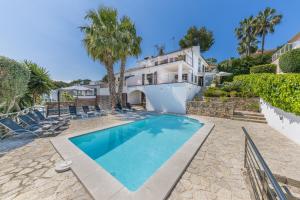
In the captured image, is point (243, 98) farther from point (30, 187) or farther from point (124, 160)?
point (30, 187)

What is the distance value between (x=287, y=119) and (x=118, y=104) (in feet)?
45.9

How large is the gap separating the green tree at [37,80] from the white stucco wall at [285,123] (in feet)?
56.1

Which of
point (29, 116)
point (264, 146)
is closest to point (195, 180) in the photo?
point (264, 146)

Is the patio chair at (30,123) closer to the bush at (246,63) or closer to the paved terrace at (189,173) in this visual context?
the paved terrace at (189,173)

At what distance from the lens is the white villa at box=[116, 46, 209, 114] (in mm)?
15188

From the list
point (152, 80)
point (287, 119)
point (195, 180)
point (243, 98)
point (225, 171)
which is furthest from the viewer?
point (152, 80)

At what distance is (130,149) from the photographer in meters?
6.46

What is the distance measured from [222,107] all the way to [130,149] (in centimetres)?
1003

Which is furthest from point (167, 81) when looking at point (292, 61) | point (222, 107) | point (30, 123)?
point (30, 123)

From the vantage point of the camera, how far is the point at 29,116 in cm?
766

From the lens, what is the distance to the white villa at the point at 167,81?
1519 centimetres

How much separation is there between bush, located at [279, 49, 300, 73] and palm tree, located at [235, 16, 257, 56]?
1806 cm

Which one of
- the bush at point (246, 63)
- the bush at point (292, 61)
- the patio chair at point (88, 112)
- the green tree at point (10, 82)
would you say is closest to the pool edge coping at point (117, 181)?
the green tree at point (10, 82)

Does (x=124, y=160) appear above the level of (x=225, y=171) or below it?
below
